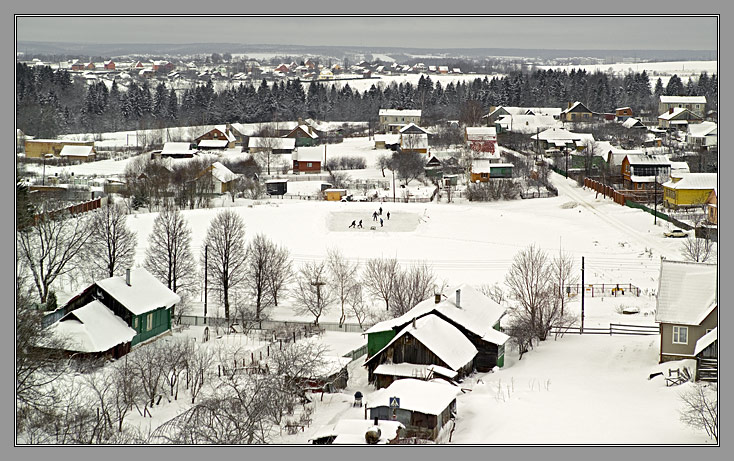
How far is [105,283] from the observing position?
2619 cm

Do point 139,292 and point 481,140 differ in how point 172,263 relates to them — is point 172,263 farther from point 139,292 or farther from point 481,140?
point 481,140

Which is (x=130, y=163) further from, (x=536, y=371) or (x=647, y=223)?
(x=536, y=371)

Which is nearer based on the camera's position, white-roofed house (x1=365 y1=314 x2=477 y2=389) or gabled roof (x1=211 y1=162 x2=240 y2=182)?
white-roofed house (x1=365 y1=314 x2=477 y2=389)

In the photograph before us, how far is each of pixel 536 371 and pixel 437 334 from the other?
8.51 ft

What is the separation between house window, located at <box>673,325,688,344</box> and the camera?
23.0m

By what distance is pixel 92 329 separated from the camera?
24.5 metres

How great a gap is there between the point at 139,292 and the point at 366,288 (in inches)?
343

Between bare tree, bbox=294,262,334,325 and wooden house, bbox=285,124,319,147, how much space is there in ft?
145

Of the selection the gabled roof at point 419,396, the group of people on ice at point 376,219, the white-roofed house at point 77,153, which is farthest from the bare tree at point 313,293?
the white-roofed house at point 77,153

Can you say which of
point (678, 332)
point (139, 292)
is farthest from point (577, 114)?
point (139, 292)

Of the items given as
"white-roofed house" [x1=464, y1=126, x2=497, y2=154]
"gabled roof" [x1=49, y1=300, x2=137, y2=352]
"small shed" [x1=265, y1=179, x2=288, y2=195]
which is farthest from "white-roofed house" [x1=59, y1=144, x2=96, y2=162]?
"gabled roof" [x1=49, y1=300, x2=137, y2=352]

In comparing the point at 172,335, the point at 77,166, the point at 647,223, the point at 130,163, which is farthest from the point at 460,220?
the point at 77,166

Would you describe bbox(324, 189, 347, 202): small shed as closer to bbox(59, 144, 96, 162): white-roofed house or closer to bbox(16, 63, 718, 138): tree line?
bbox(59, 144, 96, 162): white-roofed house

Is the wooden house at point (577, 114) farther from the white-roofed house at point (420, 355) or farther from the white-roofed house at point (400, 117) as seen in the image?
the white-roofed house at point (420, 355)
